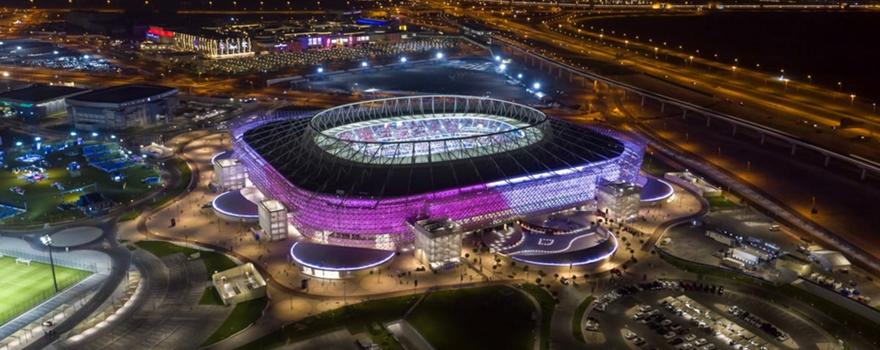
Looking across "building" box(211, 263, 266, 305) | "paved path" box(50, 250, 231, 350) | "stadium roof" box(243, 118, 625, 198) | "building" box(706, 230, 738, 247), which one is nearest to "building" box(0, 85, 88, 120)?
"stadium roof" box(243, 118, 625, 198)

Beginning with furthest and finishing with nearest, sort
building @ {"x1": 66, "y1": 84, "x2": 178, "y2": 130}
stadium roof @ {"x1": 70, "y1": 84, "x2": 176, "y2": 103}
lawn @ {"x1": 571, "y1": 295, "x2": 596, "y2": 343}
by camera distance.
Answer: stadium roof @ {"x1": 70, "y1": 84, "x2": 176, "y2": 103} < building @ {"x1": 66, "y1": 84, "x2": 178, "y2": 130} < lawn @ {"x1": 571, "y1": 295, "x2": 596, "y2": 343}

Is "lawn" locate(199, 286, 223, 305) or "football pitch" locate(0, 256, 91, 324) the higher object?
"lawn" locate(199, 286, 223, 305)

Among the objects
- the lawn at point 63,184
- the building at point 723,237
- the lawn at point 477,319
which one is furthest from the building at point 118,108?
the building at point 723,237

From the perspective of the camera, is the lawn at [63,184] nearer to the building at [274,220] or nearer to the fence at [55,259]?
the fence at [55,259]

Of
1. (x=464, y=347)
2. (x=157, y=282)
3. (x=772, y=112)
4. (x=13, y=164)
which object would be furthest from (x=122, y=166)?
(x=772, y=112)

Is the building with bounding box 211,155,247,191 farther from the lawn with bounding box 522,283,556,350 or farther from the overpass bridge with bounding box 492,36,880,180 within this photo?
the overpass bridge with bounding box 492,36,880,180

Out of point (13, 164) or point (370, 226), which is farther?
point (13, 164)

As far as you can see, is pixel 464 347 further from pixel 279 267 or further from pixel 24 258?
pixel 24 258
